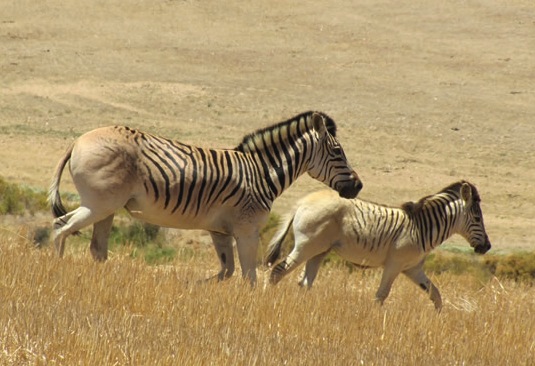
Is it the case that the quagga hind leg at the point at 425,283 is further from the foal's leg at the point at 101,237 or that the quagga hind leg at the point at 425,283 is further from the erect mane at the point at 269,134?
the foal's leg at the point at 101,237

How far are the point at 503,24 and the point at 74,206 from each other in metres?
29.9

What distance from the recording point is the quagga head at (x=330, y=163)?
14039 mm

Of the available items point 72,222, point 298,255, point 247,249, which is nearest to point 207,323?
point 72,222

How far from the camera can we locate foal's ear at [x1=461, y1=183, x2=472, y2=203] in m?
15.2

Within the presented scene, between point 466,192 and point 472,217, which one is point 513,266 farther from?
point 466,192

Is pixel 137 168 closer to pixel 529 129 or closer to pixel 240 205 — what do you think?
pixel 240 205

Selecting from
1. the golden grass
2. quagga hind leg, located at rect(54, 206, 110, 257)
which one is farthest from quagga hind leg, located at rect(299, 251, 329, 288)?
quagga hind leg, located at rect(54, 206, 110, 257)

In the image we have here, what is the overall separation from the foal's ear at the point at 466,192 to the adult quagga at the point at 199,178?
5.42ft

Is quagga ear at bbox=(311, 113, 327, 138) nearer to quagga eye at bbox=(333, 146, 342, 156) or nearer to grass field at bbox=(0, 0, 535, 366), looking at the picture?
quagga eye at bbox=(333, 146, 342, 156)

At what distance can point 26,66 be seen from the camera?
3878 centimetres

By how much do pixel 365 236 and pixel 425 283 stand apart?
81cm

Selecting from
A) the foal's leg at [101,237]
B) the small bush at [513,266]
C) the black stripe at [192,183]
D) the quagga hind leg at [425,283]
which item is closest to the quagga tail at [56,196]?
the foal's leg at [101,237]

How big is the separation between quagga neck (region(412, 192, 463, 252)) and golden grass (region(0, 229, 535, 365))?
1415 millimetres

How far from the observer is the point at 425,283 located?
1419 centimetres
